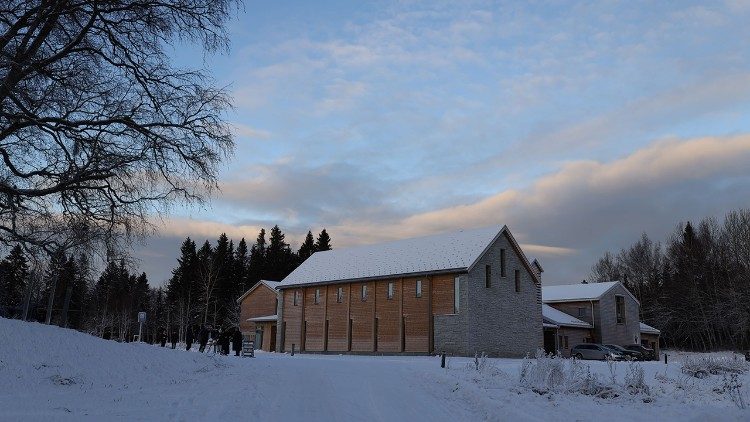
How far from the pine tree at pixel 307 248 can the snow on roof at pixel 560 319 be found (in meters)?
54.6

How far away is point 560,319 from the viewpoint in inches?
2235

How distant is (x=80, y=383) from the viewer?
14758 mm

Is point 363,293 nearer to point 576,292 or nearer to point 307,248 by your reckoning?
point 576,292

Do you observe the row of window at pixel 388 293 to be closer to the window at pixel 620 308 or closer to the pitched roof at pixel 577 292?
the pitched roof at pixel 577 292

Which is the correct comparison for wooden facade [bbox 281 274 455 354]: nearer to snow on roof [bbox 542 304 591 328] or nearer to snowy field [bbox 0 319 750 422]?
snow on roof [bbox 542 304 591 328]

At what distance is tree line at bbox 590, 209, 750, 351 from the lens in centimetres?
6850

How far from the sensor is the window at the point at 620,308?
6187 centimetres

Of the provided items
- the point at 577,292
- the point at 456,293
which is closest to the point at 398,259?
the point at 456,293

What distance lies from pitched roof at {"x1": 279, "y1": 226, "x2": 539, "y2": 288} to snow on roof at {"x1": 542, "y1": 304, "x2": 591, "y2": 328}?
7061 mm

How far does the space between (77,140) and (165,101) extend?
2486 mm

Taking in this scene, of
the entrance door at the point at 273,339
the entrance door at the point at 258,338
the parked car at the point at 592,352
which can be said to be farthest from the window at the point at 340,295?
the parked car at the point at 592,352

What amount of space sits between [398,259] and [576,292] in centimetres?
2339

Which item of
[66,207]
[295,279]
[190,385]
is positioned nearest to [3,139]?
[66,207]

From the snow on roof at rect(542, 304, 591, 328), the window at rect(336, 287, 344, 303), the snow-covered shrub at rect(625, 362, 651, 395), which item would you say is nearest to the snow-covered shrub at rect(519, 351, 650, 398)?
the snow-covered shrub at rect(625, 362, 651, 395)
